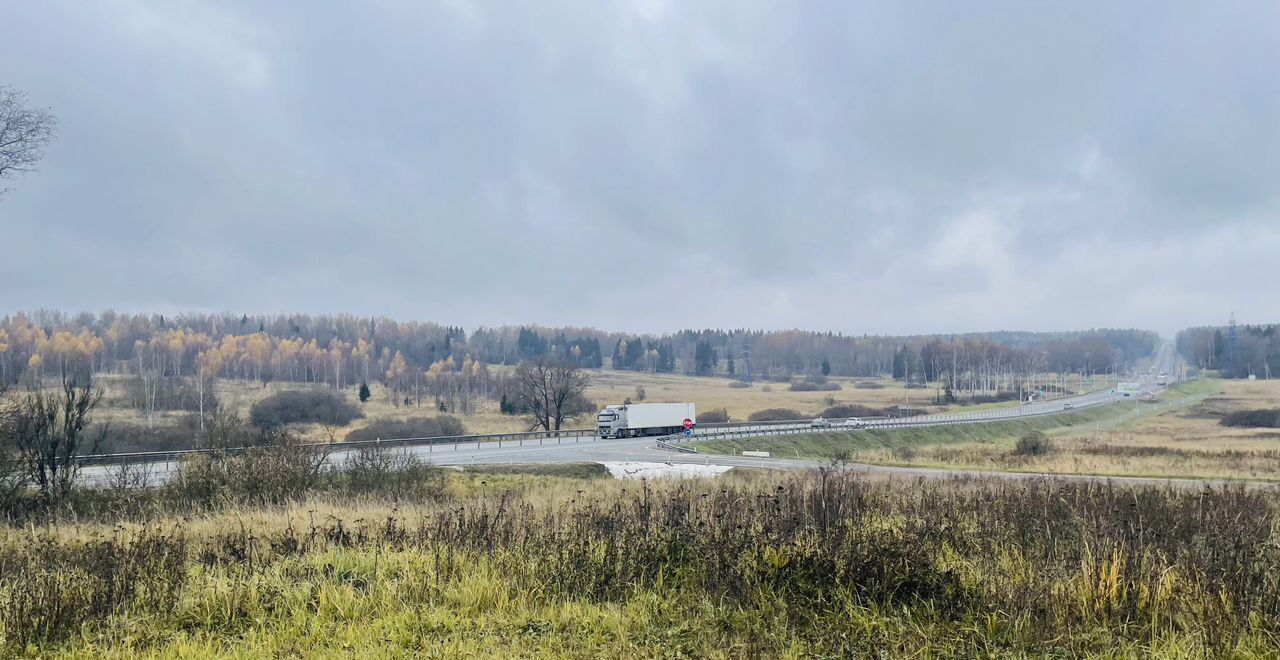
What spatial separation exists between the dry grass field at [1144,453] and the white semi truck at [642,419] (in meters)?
17.8

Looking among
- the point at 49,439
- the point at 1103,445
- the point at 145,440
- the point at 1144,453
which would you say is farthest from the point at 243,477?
the point at 1103,445

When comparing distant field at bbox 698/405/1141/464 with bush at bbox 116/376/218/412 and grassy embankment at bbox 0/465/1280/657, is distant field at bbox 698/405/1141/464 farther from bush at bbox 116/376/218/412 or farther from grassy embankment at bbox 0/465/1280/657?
bush at bbox 116/376/218/412

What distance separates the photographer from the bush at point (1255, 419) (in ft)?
271


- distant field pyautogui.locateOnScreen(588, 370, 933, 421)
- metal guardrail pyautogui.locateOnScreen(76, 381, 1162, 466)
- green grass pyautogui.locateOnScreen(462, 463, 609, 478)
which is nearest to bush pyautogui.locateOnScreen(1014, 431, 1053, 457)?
metal guardrail pyautogui.locateOnScreen(76, 381, 1162, 466)

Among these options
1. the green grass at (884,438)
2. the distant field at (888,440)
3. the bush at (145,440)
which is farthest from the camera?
the green grass at (884,438)

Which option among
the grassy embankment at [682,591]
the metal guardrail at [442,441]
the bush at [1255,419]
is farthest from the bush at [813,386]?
the grassy embankment at [682,591]

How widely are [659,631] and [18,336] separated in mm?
212313

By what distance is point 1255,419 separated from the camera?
84938mm

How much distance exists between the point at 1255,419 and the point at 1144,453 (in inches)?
2001

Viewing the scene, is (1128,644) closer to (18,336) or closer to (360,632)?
(360,632)

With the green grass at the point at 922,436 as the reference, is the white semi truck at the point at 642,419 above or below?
above

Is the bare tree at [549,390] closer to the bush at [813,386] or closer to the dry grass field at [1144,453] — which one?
the dry grass field at [1144,453]

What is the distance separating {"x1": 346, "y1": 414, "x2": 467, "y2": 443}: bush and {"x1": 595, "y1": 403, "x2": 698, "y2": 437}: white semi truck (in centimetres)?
1584

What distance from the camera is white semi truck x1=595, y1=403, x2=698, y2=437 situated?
210 feet
